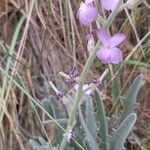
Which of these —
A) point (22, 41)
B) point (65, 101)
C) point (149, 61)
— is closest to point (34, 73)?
point (22, 41)

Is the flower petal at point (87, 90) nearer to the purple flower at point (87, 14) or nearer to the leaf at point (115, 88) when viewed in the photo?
the purple flower at point (87, 14)

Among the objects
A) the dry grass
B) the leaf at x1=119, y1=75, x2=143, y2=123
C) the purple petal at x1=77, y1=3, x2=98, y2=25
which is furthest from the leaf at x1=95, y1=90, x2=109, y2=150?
the purple petal at x1=77, y1=3, x2=98, y2=25

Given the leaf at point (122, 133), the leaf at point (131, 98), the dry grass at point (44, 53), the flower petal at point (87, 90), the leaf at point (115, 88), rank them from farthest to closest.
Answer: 1. the dry grass at point (44, 53)
2. the leaf at point (115, 88)
3. the leaf at point (131, 98)
4. the leaf at point (122, 133)
5. the flower petal at point (87, 90)

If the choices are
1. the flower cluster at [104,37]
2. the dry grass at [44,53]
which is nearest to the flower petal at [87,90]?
the flower cluster at [104,37]

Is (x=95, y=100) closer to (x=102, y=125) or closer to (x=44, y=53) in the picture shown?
(x=102, y=125)

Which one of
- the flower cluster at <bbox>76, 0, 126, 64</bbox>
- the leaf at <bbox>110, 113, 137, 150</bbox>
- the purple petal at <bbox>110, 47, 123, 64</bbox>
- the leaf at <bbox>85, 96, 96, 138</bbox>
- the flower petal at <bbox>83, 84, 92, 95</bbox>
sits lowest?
the leaf at <bbox>110, 113, 137, 150</bbox>

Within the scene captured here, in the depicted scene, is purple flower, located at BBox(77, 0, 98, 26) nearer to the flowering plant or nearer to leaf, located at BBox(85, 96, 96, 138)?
the flowering plant
